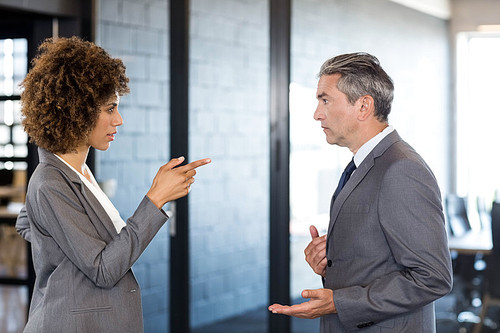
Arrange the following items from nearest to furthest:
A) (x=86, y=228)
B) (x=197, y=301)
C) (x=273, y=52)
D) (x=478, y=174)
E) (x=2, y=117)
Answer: (x=86, y=228) < (x=478, y=174) < (x=273, y=52) < (x=197, y=301) < (x=2, y=117)

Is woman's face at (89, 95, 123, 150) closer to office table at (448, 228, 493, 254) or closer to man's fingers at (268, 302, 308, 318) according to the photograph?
man's fingers at (268, 302, 308, 318)

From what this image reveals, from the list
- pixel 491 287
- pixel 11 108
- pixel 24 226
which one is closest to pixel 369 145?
pixel 24 226

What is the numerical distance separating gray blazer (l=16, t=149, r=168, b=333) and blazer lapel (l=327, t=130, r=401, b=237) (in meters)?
0.49

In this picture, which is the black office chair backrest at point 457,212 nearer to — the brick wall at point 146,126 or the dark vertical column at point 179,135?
the dark vertical column at point 179,135

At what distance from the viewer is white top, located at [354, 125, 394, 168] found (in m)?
1.95

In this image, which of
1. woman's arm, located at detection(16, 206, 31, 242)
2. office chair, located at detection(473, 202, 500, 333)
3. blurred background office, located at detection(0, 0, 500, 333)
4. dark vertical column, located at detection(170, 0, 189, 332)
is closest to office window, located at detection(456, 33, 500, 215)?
blurred background office, located at detection(0, 0, 500, 333)

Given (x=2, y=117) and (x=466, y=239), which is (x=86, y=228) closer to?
(x=466, y=239)

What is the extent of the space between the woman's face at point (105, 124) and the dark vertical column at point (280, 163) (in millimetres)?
1845

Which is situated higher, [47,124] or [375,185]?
Answer: [47,124]

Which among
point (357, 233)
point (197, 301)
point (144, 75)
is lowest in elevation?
point (197, 301)

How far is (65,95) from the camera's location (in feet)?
6.26

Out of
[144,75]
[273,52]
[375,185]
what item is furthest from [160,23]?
[375,185]

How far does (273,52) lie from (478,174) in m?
1.27

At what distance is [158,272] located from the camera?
4.26 metres
